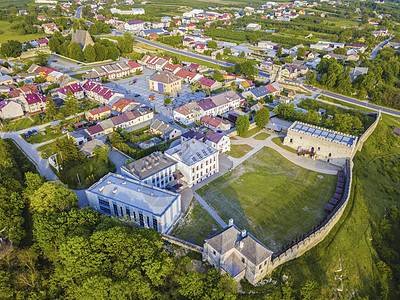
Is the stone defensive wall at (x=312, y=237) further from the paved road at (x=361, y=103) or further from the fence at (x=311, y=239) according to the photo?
the paved road at (x=361, y=103)

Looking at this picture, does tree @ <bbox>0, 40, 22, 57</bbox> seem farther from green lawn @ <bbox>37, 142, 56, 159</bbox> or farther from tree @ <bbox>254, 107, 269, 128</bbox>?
tree @ <bbox>254, 107, 269, 128</bbox>

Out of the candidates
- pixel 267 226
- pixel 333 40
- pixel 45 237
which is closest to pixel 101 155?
pixel 45 237

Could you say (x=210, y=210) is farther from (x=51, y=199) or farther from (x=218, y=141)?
(x=51, y=199)

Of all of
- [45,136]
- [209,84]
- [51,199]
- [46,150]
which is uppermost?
[51,199]

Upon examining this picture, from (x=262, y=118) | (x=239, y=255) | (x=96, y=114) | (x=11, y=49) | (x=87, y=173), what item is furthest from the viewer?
(x=11, y=49)

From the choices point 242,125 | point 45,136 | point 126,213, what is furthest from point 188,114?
point 126,213

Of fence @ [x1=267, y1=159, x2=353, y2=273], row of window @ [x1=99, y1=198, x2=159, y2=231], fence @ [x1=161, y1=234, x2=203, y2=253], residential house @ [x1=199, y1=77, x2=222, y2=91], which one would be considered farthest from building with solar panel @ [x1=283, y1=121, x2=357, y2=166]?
row of window @ [x1=99, y1=198, x2=159, y2=231]

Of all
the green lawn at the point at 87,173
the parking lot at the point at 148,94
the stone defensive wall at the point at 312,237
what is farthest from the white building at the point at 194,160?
the parking lot at the point at 148,94

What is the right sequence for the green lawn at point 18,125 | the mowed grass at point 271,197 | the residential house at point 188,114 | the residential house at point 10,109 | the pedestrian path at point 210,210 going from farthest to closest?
1. the residential house at point 188,114
2. the residential house at point 10,109
3. the green lawn at point 18,125
4. the pedestrian path at point 210,210
5. the mowed grass at point 271,197
